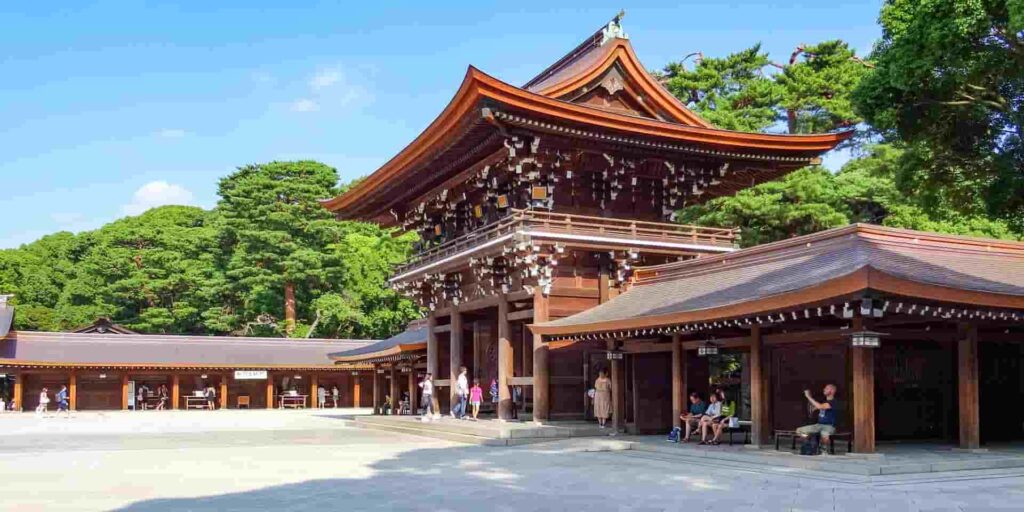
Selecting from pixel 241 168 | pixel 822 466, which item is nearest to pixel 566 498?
pixel 822 466

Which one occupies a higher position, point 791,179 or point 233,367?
point 791,179

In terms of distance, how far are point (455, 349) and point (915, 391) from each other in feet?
48.3

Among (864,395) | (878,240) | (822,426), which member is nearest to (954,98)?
(878,240)

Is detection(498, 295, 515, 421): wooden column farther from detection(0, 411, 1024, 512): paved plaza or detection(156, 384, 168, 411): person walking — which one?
detection(156, 384, 168, 411): person walking

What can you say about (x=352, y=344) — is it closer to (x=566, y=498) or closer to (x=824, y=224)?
(x=824, y=224)

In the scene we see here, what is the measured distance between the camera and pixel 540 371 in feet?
80.7

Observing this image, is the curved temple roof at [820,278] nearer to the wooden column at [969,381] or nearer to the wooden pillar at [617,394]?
the wooden column at [969,381]

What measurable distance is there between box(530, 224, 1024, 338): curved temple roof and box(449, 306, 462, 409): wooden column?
6.47 metres

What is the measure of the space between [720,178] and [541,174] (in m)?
5.88

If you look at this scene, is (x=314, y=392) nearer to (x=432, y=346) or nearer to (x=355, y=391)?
(x=355, y=391)

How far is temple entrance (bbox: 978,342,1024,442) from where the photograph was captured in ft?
63.3

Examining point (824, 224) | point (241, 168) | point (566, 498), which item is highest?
point (241, 168)

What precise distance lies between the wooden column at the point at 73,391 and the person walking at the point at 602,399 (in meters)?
32.3

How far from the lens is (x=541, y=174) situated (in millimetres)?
25859
